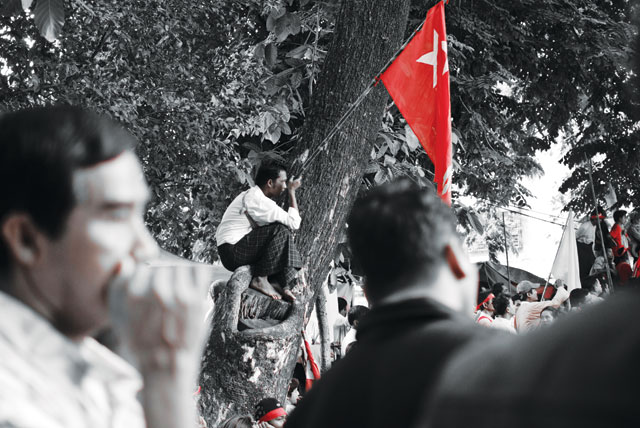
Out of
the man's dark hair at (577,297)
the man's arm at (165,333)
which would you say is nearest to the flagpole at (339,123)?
the man's arm at (165,333)

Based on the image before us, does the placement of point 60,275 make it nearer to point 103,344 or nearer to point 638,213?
point 103,344

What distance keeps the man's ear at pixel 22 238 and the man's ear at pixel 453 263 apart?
880 millimetres

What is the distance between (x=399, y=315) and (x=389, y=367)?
0.18m

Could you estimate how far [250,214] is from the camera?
16.2 ft

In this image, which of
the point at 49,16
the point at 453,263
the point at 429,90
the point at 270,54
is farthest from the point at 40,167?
the point at 270,54

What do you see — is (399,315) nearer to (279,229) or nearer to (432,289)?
(432,289)

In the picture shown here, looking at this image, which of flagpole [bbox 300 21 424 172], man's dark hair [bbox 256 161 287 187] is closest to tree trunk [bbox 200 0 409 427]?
flagpole [bbox 300 21 424 172]

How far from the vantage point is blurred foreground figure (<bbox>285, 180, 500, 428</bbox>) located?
3.68ft

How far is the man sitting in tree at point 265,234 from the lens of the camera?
4.57 meters

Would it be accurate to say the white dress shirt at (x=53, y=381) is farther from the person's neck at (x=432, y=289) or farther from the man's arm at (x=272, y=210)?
the man's arm at (x=272, y=210)

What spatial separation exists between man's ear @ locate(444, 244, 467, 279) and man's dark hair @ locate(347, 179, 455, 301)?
0.01 metres

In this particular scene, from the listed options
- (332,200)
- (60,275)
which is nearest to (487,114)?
(332,200)

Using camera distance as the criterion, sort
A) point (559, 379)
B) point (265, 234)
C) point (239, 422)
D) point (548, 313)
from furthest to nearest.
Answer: point (548, 313), point (265, 234), point (239, 422), point (559, 379)

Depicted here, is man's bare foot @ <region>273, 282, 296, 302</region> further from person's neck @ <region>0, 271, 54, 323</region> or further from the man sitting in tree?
person's neck @ <region>0, 271, 54, 323</region>
